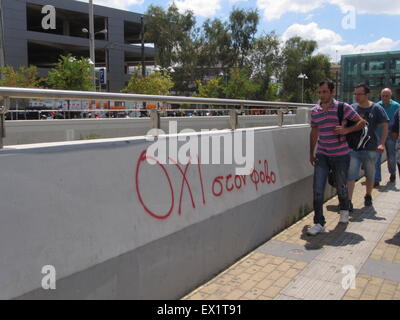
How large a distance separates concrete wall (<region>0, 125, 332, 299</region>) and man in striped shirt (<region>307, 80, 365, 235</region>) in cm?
102

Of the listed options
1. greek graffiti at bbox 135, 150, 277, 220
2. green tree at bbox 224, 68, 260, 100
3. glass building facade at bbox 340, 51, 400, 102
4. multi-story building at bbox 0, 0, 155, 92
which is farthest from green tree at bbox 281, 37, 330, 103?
greek graffiti at bbox 135, 150, 277, 220

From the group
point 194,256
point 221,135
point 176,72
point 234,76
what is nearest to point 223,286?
point 194,256

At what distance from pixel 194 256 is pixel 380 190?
5616 millimetres

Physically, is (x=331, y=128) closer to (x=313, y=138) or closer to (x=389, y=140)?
(x=313, y=138)

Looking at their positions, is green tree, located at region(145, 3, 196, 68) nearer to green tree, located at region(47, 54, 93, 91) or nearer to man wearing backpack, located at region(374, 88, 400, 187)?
green tree, located at region(47, 54, 93, 91)

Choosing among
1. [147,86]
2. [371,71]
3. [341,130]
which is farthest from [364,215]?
[371,71]

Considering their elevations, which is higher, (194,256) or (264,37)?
(264,37)

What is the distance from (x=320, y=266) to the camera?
4234 mm

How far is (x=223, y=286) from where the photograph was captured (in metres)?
3.78

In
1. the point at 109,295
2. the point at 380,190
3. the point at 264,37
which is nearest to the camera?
the point at 109,295

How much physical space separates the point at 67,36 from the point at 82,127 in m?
42.7

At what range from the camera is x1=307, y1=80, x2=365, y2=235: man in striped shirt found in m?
5.10

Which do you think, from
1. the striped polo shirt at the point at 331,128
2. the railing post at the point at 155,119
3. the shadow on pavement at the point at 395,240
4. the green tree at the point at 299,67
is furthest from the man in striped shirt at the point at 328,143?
the green tree at the point at 299,67
